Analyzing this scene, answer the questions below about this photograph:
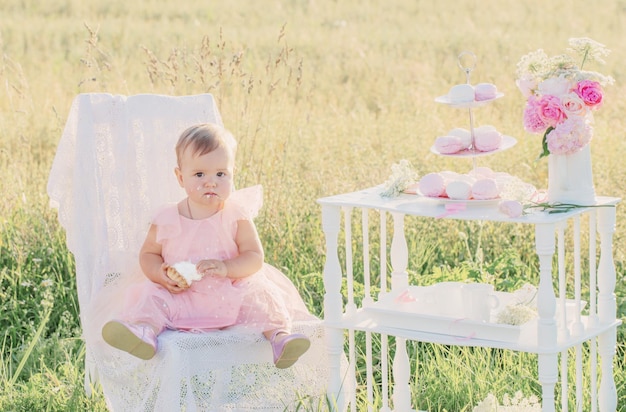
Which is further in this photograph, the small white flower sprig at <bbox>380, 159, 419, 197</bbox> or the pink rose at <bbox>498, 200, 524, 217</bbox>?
the small white flower sprig at <bbox>380, 159, 419, 197</bbox>

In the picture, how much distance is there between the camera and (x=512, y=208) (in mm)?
2818

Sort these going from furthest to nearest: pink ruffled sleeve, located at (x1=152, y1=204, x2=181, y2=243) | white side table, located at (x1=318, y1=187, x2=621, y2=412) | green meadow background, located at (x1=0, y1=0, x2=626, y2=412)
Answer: green meadow background, located at (x1=0, y1=0, x2=626, y2=412) → pink ruffled sleeve, located at (x1=152, y1=204, x2=181, y2=243) → white side table, located at (x1=318, y1=187, x2=621, y2=412)

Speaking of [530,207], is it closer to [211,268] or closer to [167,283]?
[211,268]

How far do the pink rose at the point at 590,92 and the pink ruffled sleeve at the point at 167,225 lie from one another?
125cm

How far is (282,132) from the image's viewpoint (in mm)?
5598

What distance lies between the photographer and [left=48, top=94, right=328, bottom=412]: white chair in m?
3.07

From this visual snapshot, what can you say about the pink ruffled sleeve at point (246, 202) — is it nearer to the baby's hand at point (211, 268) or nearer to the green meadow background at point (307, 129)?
the baby's hand at point (211, 268)

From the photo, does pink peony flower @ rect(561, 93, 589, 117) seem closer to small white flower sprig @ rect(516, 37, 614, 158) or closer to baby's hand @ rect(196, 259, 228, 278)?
small white flower sprig @ rect(516, 37, 614, 158)

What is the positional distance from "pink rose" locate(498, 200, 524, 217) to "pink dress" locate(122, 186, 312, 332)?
2.45 feet

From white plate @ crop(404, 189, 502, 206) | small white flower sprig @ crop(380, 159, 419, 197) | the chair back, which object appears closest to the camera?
→ white plate @ crop(404, 189, 502, 206)

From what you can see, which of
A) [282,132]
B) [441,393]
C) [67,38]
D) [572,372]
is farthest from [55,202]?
[67,38]

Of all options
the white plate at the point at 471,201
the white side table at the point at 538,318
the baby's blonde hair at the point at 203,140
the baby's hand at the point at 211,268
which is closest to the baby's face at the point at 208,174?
the baby's blonde hair at the point at 203,140

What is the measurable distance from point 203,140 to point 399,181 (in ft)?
1.97

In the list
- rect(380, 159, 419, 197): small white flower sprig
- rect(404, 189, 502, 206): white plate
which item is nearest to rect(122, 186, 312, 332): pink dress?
rect(380, 159, 419, 197): small white flower sprig
